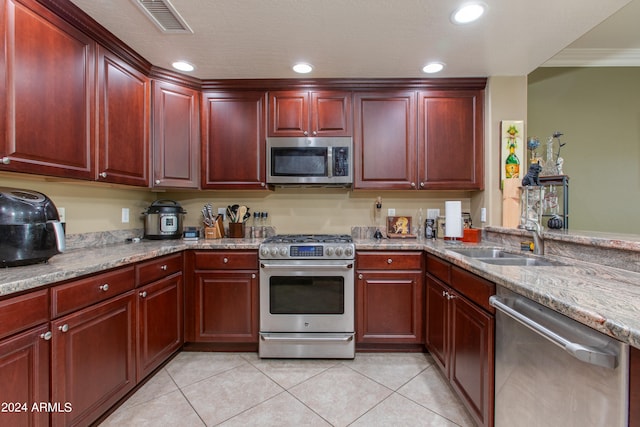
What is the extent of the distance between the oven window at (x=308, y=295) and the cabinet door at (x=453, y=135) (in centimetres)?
137

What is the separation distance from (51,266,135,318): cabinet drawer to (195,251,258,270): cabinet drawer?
562 mm

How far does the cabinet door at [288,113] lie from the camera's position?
2.44 m

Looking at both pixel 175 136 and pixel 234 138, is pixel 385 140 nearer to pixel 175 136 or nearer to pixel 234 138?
pixel 234 138

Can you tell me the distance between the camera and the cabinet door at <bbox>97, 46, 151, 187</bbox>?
1768mm

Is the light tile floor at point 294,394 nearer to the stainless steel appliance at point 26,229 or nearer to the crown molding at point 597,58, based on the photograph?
the stainless steel appliance at point 26,229

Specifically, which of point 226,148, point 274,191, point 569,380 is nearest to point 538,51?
point 569,380

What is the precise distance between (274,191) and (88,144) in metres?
1.48

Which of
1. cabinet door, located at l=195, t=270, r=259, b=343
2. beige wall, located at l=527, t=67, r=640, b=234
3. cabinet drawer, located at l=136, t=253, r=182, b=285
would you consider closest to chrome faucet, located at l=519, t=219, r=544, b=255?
beige wall, located at l=527, t=67, r=640, b=234

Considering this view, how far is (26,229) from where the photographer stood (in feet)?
3.96

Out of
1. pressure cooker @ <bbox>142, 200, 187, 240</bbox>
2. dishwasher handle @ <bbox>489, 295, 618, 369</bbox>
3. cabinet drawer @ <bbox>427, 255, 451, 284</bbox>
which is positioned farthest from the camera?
pressure cooker @ <bbox>142, 200, 187, 240</bbox>

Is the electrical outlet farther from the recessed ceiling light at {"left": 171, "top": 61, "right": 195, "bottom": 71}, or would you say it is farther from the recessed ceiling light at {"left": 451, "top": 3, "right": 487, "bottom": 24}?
the recessed ceiling light at {"left": 451, "top": 3, "right": 487, "bottom": 24}

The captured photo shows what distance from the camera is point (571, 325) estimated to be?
82 cm

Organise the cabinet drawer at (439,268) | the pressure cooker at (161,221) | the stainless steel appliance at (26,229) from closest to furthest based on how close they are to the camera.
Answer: the stainless steel appliance at (26,229) < the cabinet drawer at (439,268) < the pressure cooker at (161,221)

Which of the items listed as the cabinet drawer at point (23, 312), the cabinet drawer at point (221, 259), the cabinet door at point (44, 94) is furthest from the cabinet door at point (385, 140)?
the cabinet drawer at point (23, 312)
